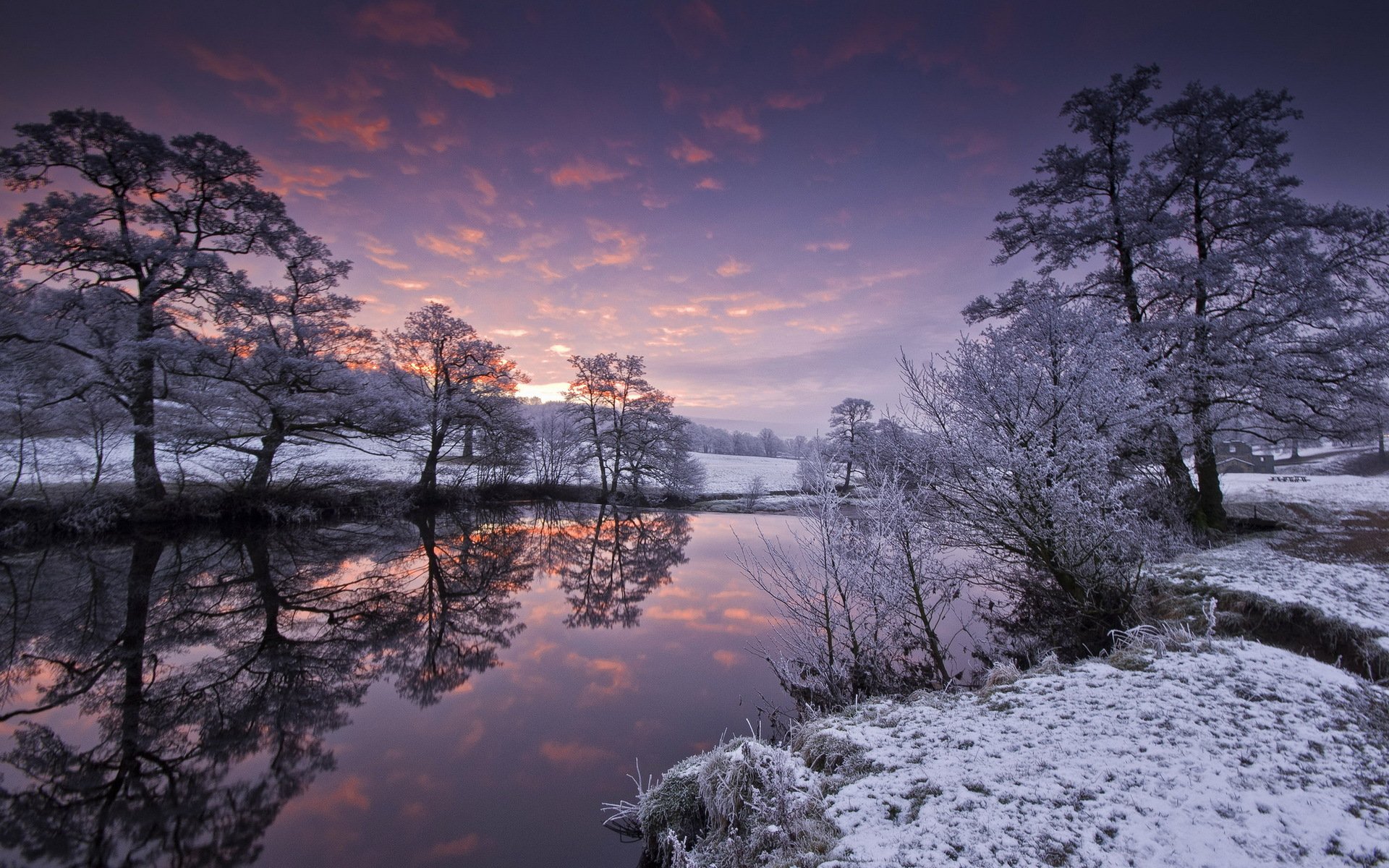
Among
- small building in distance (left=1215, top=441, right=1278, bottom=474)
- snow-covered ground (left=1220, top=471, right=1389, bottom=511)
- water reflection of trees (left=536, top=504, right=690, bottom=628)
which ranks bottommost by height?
water reflection of trees (left=536, top=504, right=690, bottom=628)

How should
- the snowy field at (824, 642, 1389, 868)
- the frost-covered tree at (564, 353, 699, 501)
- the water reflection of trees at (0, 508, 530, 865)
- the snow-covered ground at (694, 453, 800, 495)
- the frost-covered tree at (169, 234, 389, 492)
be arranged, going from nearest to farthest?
1. the snowy field at (824, 642, 1389, 868)
2. the water reflection of trees at (0, 508, 530, 865)
3. the frost-covered tree at (169, 234, 389, 492)
4. the frost-covered tree at (564, 353, 699, 501)
5. the snow-covered ground at (694, 453, 800, 495)

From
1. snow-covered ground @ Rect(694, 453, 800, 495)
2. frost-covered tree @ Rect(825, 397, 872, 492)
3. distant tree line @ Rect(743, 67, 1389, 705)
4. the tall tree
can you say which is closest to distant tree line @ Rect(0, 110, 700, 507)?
the tall tree

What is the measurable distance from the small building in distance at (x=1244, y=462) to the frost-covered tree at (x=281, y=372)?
61.5 m

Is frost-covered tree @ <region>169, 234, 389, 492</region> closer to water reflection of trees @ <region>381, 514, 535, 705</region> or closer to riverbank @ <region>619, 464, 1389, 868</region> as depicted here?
water reflection of trees @ <region>381, 514, 535, 705</region>

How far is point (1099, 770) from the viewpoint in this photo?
3.54 m

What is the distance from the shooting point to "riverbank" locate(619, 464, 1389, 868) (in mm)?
2863

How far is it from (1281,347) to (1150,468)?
492cm

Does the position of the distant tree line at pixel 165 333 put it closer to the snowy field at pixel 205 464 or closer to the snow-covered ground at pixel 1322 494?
the snowy field at pixel 205 464

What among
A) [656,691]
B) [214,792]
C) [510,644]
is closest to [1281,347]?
[656,691]

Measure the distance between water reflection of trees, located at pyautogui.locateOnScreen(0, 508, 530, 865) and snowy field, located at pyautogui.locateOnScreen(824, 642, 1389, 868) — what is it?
617 centimetres

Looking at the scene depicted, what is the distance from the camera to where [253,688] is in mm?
7254

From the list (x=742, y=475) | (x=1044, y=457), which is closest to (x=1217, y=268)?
(x=1044, y=457)

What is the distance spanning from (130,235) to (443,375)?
11.9 m

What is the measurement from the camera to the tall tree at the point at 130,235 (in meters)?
14.0
